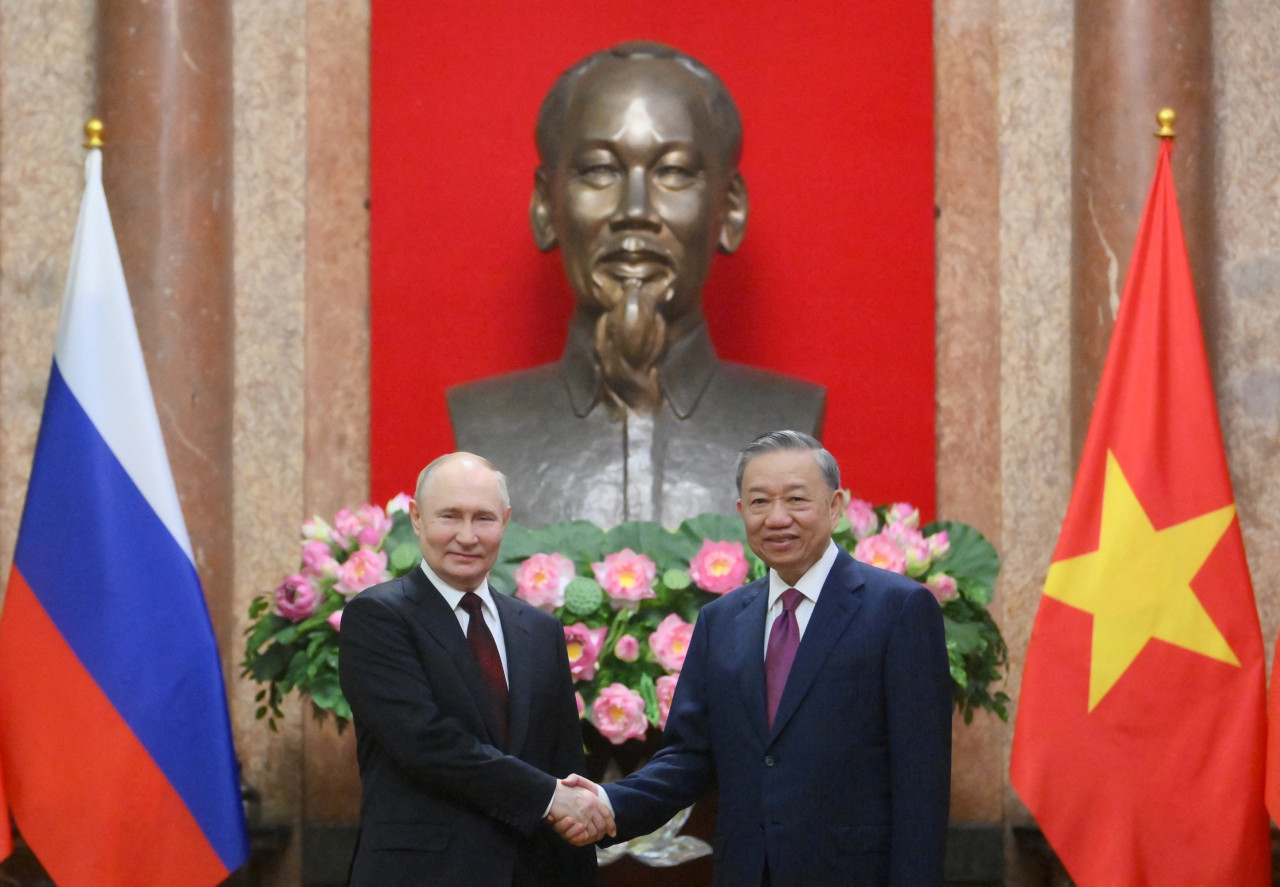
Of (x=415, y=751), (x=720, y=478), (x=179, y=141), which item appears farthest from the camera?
(x=179, y=141)

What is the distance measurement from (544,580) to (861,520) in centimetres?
79

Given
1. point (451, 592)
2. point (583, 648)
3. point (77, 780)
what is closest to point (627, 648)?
point (583, 648)

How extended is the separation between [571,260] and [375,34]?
1.19 metres

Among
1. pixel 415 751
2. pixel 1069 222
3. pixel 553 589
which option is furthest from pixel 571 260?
pixel 415 751

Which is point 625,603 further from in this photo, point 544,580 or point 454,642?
point 454,642

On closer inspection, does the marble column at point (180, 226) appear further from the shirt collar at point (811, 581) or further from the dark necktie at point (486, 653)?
the shirt collar at point (811, 581)

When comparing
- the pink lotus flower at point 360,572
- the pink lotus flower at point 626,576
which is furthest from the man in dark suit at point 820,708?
the pink lotus flower at point 360,572

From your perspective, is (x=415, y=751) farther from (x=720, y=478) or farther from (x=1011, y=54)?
(x=1011, y=54)

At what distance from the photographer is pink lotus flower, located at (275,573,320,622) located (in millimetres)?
3938

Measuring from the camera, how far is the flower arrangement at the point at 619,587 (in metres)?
3.68

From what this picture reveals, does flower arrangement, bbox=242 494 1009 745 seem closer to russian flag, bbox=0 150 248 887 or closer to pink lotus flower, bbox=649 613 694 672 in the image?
pink lotus flower, bbox=649 613 694 672

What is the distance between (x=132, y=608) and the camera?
3.92 metres

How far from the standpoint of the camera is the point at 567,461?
450 centimetres

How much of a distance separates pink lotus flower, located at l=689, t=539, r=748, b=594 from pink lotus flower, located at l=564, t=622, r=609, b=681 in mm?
251
